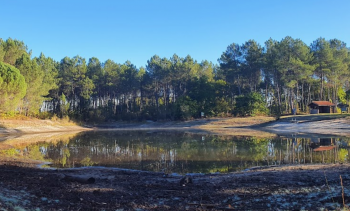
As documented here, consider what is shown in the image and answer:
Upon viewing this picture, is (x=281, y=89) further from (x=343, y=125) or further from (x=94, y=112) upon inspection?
Result: (x=94, y=112)

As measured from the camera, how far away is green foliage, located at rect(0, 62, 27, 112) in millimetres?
36469

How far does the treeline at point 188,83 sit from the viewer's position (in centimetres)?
6128

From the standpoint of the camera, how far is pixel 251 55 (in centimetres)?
7081

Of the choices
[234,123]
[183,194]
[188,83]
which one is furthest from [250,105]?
[183,194]

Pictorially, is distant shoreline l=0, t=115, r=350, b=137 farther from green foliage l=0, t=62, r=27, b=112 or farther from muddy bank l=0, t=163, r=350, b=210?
muddy bank l=0, t=163, r=350, b=210

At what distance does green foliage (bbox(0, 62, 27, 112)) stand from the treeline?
12.9 m

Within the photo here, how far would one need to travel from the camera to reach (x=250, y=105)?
6284 cm

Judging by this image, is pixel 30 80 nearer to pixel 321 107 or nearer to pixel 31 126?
pixel 31 126

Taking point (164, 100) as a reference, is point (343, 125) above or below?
below

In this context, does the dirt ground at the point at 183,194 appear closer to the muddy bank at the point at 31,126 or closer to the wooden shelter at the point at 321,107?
the muddy bank at the point at 31,126

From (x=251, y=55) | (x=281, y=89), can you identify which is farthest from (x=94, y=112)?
(x=281, y=89)

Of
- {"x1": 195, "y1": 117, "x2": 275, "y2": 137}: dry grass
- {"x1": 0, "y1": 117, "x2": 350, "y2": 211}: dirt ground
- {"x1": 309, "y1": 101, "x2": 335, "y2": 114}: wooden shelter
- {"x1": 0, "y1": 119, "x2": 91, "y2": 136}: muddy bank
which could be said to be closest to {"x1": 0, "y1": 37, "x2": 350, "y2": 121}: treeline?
{"x1": 0, "y1": 119, "x2": 91, "y2": 136}: muddy bank

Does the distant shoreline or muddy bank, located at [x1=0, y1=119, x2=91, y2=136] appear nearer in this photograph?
the distant shoreline

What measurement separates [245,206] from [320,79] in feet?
236
